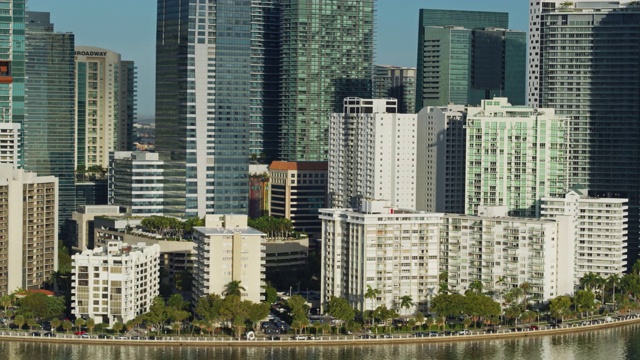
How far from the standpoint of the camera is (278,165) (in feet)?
518

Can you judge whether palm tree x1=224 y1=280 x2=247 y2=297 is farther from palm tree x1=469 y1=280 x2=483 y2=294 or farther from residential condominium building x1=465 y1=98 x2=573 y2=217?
residential condominium building x1=465 y1=98 x2=573 y2=217

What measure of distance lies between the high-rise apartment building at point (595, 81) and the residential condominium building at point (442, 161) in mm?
10006

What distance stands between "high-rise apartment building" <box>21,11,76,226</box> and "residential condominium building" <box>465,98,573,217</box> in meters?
42.9

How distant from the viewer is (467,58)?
174 m

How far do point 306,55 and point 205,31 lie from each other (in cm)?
2422

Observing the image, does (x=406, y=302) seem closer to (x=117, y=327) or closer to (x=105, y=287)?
(x=117, y=327)

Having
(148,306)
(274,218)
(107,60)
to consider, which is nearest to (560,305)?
(148,306)

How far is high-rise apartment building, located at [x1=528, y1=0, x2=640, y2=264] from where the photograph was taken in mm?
144250

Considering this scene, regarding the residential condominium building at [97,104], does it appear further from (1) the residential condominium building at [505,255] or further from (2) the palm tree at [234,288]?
(2) the palm tree at [234,288]

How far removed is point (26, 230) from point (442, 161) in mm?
34089

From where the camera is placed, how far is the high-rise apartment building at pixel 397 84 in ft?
618

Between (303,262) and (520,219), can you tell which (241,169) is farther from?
(520,219)

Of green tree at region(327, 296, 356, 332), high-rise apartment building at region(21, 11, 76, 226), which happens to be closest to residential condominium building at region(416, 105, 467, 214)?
green tree at region(327, 296, 356, 332)

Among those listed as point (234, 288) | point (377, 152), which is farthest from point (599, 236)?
point (234, 288)
